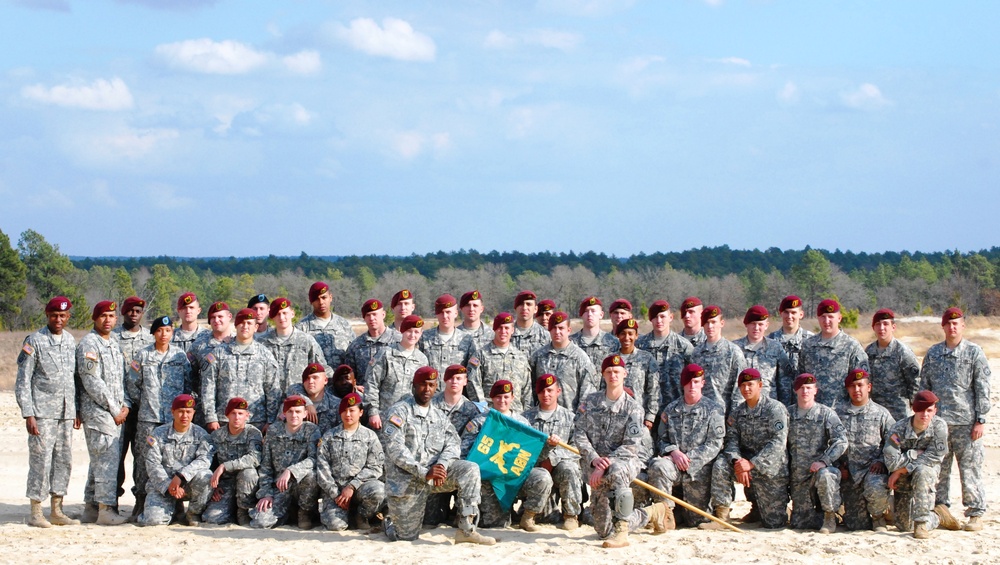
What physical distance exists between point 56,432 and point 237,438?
160cm

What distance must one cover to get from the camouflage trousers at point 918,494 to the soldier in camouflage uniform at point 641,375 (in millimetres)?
2175

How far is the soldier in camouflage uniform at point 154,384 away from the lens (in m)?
9.84

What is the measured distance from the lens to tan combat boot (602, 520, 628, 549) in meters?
8.74

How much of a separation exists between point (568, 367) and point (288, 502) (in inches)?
110

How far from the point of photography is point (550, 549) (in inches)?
343

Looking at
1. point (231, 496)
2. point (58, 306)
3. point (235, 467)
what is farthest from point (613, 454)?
point (58, 306)

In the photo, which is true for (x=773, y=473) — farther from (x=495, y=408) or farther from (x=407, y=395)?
(x=407, y=395)

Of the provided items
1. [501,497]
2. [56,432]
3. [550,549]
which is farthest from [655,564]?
[56,432]

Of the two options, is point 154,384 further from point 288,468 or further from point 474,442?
point 474,442

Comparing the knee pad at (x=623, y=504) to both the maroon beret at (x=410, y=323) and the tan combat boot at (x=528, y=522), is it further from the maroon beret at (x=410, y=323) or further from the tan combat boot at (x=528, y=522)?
the maroon beret at (x=410, y=323)

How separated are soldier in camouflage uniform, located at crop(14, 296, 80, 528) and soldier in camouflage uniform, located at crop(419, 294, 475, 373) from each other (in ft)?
10.5

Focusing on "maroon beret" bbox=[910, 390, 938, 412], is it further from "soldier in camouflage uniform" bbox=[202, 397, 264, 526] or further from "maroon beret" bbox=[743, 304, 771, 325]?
"soldier in camouflage uniform" bbox=[202, 397, 264, 526]

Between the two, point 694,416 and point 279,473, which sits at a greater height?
point 694,416

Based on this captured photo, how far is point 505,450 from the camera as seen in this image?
30.3 ft
